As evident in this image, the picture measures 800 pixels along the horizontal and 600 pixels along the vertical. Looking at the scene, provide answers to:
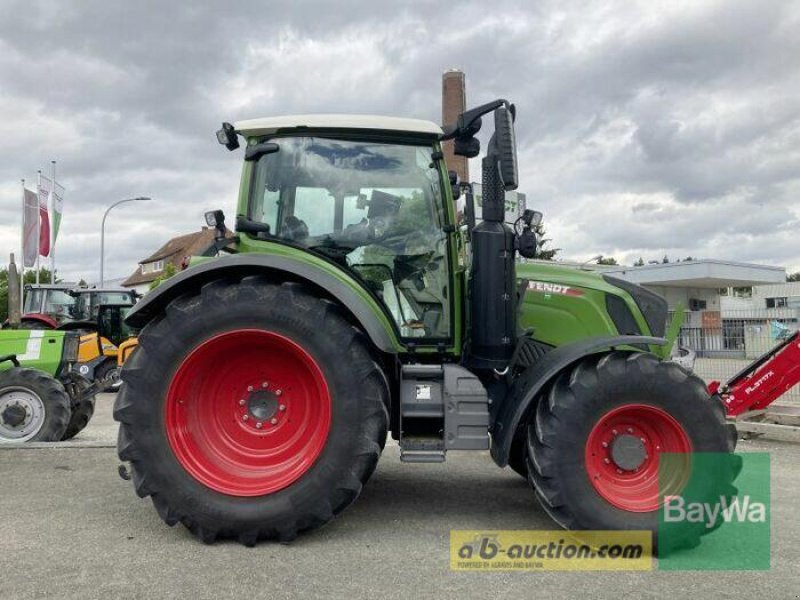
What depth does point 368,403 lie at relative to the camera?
3.83 meters

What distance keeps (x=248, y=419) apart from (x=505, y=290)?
5.84 feet

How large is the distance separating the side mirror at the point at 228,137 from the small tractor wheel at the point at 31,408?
4.24 metres

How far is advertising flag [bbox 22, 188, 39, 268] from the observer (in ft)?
71.4

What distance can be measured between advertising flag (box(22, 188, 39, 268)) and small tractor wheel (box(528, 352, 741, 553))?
21939mm

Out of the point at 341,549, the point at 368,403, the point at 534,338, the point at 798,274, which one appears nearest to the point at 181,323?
the point at 368,403

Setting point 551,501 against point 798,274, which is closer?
point 551,501

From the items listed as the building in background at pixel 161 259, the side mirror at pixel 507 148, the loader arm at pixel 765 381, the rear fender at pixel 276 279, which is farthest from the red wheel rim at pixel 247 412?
the building in background at pixel 161 259

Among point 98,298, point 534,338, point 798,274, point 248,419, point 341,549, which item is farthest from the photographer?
point 798,274

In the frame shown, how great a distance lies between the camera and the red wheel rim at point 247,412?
3.89 metres

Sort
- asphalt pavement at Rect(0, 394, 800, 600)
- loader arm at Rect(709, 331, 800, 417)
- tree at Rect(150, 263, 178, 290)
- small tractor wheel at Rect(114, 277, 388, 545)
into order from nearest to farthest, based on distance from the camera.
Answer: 1. asphalt pavement at Rect(0, 394, 800, 600)
2. small tractor wheel at Rect(114, 277, 388, 545)
3. loader arm at Rect(709, 331, 800, 417)
4. tree at Rect(150, 263, 178, 290)

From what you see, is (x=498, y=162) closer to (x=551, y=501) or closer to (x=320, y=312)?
(x=320, y=312)

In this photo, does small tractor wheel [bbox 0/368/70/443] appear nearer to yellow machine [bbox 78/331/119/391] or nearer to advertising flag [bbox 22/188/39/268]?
yellow machine [bbox 78/331/119/391]

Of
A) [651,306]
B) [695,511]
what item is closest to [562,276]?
[651,306]

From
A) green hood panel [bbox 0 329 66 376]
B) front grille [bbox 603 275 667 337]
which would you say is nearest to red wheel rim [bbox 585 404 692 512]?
front grille [bbox 603 275 667 337]
